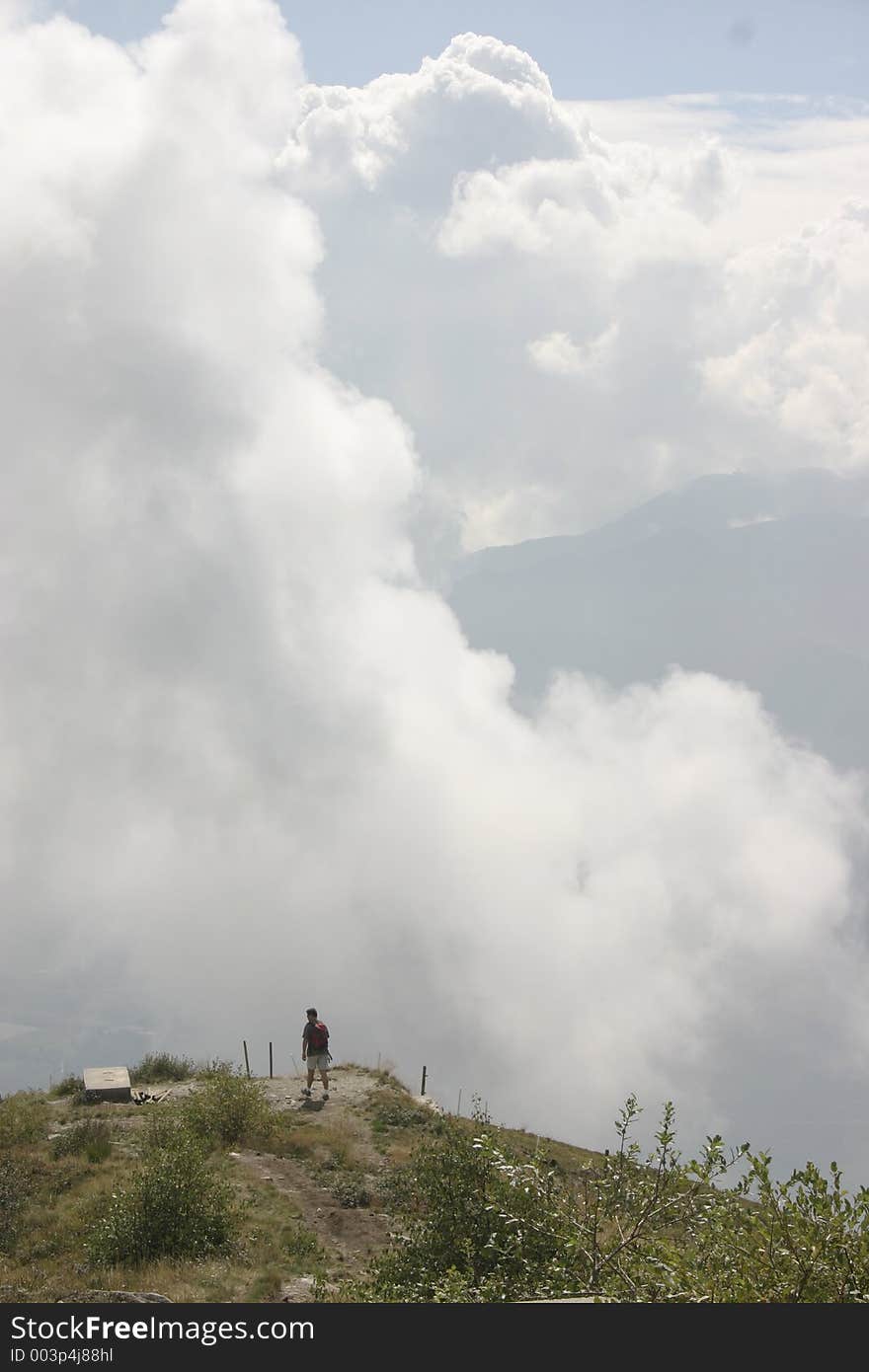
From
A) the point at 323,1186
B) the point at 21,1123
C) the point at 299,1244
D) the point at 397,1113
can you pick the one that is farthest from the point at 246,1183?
the point at 397,1113

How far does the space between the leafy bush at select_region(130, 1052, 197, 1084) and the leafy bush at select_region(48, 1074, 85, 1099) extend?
1780 millimetres

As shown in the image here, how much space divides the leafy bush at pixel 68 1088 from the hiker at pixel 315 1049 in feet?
19.9

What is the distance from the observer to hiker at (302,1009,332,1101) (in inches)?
1033

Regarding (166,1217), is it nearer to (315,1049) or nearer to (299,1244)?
(299,1244)

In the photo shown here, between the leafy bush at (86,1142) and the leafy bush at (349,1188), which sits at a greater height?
the leafy bush at (86,1142)

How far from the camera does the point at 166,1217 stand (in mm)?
15859

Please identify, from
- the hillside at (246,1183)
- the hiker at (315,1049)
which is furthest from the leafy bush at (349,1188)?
the hiker at (315,1049)

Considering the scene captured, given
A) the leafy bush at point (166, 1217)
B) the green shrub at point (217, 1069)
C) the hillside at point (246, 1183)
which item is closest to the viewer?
the hillside at point (246, 1183)

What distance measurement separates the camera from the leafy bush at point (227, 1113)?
22.6 meters

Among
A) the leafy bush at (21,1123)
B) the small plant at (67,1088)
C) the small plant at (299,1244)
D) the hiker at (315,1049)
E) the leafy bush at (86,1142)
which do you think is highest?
the hiker at (315,1049)

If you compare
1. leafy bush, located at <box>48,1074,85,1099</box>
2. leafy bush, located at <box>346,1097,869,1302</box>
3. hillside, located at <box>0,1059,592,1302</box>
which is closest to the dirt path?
hillside, located at <box>0,1059,592,1302</box>

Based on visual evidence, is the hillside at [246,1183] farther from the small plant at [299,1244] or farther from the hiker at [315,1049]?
the hiker at [315,1049]
